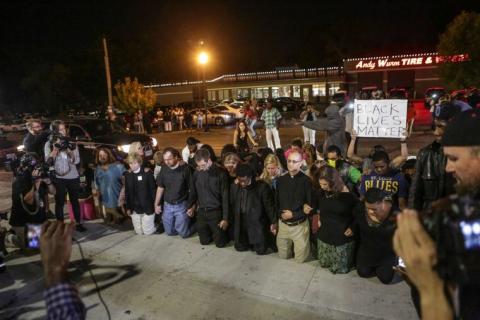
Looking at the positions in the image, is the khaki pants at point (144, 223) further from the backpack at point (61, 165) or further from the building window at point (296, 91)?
the building window at point (296, 91)

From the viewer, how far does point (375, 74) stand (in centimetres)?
3947

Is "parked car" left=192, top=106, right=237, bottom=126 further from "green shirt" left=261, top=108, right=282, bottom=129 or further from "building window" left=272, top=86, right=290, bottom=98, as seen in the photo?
"building window" left=272, top=86, right=290, bottom=98

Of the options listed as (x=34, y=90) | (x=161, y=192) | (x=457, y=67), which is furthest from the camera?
(x=34, y=90)

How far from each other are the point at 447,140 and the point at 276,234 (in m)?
4.03

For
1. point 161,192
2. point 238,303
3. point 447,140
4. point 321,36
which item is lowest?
point 238,303

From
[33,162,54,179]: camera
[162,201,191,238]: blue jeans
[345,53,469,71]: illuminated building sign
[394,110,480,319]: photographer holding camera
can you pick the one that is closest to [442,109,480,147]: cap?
[394,110,480,319]: photographer holding camera

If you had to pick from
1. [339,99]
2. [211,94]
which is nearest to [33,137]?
[339,99]

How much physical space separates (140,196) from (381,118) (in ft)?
15.6

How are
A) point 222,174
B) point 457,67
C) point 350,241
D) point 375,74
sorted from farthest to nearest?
Result: point 375,74 → point 457,67 → point 222,174 → point 350,241

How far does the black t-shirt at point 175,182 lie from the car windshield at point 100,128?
7.36m

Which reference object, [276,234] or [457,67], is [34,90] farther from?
[276,234]

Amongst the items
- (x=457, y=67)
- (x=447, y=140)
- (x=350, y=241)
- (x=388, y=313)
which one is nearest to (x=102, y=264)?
(x=350, y=241)

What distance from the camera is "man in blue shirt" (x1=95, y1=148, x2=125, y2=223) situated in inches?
290

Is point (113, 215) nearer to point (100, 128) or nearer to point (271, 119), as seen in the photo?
point (100, 128)
